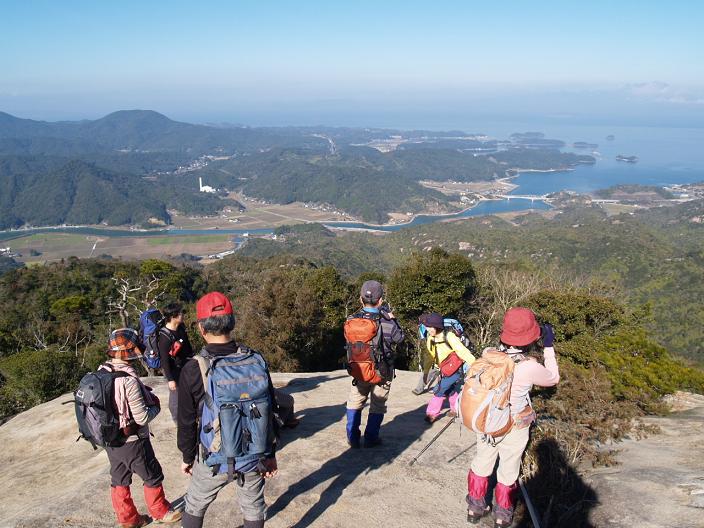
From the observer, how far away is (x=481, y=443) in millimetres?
3275

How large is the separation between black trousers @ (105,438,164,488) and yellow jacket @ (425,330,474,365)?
2698 mm

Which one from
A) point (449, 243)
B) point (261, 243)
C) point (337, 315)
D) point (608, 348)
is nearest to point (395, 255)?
point (449, 243)

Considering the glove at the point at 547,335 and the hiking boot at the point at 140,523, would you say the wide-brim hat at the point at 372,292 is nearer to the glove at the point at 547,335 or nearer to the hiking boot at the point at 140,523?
the glove at the point at 547,335

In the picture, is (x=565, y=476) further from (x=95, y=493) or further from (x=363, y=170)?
(x=363, y=170)

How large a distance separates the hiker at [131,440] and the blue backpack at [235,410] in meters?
0.74

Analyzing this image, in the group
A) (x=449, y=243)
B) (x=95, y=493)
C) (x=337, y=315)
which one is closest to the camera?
(x=95, y=493)

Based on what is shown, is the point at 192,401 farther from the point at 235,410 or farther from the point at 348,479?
the point at 348,479

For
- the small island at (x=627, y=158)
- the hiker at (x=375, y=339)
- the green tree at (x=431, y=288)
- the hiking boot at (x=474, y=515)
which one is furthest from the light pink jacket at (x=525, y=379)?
the small island at (x=627, y=158)

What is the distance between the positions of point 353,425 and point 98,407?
2.40 meters

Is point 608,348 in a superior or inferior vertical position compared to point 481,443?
inferior

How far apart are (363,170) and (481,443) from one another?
16348 centimetres

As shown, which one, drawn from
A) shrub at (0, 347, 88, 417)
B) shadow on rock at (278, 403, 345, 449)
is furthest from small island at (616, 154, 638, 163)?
shadow on rock at (278, 403, 345, 449)

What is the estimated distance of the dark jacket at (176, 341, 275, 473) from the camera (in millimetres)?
2625

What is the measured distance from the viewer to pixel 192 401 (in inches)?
105
